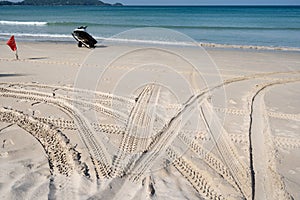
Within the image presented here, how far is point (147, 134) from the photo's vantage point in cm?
536

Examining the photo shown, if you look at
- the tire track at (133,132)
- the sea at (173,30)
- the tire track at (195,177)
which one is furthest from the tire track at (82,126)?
the sea at (173,30)

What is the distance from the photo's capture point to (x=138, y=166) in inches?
169

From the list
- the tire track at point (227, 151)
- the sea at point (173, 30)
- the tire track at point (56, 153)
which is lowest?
the tire track at point (56, 153)

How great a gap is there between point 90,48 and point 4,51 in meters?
4.24

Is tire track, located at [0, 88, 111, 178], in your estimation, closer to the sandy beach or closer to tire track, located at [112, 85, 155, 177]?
the sandy beach

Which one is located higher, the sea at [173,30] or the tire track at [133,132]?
the sea at [173,30]

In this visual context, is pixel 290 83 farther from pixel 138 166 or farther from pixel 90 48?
pixel 90 48

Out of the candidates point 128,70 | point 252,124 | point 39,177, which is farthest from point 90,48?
point 39,177

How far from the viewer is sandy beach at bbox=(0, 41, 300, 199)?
3844mm

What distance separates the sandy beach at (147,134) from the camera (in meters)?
3.84

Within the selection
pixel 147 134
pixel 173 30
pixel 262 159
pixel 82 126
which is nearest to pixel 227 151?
pixel 262 159

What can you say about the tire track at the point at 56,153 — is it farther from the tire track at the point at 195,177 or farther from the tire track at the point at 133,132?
the tire track at the point at 195,177

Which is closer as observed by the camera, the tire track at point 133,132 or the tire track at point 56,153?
the tire track at point 56,153

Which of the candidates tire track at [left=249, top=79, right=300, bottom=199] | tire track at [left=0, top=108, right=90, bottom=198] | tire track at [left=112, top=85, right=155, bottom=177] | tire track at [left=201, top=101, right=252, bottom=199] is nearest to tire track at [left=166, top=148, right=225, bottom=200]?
tire track at [left=201, top=101, right=252, bottom=199]
